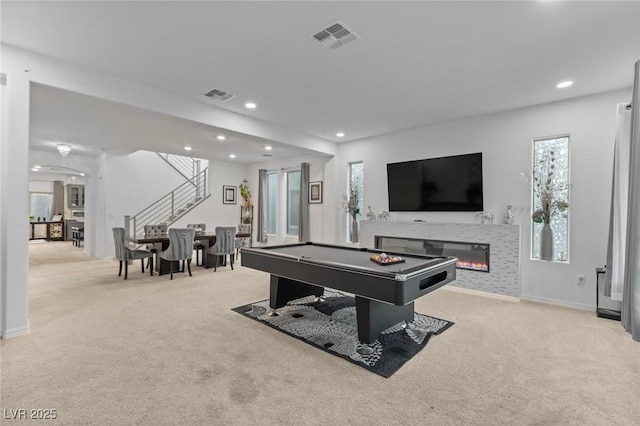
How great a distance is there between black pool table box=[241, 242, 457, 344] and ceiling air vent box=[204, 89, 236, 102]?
2232mm

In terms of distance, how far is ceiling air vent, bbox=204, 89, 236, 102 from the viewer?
421 centimetres

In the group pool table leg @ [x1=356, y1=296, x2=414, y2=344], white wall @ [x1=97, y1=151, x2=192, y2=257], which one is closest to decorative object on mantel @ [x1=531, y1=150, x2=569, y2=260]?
pool table leg @ [x1=356, y1=296, x2=414, y2=344]

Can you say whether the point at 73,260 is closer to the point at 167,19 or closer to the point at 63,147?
the point at 63,147

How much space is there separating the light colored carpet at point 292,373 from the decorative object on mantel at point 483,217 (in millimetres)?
1489

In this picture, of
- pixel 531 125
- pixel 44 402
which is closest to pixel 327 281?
pixel 44 402

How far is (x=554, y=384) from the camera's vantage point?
235cm

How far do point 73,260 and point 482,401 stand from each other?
9328mm

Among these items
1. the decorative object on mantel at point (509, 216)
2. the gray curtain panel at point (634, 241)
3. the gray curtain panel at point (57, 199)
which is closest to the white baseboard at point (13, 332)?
the gray curtain panel at point (634, 241)

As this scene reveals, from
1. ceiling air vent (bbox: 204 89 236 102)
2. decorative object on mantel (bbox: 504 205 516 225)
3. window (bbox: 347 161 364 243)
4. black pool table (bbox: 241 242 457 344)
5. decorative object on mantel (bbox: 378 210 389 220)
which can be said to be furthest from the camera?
window (bbox: 347 161 364 243)

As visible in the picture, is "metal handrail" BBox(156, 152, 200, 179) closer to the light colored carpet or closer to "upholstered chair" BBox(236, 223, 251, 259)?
"upholstered chair" BBox(236, 223, 251, 259)

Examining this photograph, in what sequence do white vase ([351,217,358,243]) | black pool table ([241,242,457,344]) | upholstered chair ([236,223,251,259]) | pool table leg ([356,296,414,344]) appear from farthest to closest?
→ upholstered chair ([236,223,251,259]) → white vase ([351,217,358,243]) → pool table leg ([356,296,414,344]) → black pool table ([241,242,457,344])

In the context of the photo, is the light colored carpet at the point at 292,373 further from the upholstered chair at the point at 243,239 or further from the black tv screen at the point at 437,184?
the upholstered chair at the point at 243,239

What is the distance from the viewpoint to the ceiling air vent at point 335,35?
273cm

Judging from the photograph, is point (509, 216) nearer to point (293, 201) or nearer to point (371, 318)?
point (371, 318)
